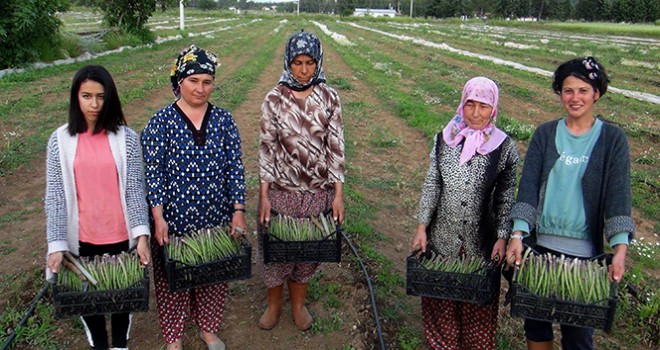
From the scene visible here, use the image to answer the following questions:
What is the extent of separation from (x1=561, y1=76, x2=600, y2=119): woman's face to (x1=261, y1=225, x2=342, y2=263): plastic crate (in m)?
1.47

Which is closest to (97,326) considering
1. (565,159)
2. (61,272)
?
(61,272)

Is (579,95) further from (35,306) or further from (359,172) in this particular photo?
(359,172)

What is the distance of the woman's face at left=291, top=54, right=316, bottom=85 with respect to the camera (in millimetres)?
3002

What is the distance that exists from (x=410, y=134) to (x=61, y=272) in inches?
283

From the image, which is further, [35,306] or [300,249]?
[35,306]

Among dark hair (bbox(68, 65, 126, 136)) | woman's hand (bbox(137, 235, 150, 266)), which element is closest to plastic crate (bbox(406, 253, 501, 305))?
woman's hand (bbox(137, 235, 150, 266))

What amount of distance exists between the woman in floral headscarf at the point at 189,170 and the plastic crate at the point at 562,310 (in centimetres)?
160

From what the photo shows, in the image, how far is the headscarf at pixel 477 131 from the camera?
9.02 feet

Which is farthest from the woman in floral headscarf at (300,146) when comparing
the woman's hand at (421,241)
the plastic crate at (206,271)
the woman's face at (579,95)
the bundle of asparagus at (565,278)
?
the woman's face at (579,95)

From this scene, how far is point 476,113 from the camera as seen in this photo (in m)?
2.79

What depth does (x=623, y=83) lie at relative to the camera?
15.4 metres

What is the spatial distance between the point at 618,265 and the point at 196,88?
7.74 feet

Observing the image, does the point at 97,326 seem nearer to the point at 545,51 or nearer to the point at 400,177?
the point at 400,177

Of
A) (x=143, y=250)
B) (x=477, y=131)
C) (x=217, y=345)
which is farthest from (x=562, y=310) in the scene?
(x=143, y=250)
